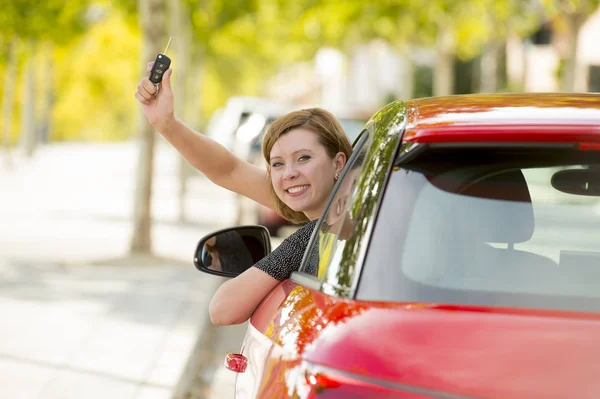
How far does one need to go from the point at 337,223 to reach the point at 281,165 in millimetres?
836

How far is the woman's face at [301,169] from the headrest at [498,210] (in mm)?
917

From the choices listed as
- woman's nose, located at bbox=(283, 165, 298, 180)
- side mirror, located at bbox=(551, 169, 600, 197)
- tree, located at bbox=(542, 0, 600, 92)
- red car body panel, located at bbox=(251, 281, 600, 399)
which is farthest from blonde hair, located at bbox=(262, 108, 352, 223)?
tree, located at bbox=(542, 0, 600, 92)

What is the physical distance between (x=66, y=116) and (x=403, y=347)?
84.3 meters

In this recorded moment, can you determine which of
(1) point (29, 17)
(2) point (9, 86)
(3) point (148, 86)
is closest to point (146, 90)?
(3) point (148, 86)

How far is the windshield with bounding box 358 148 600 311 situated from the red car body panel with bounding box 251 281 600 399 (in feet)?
0.21

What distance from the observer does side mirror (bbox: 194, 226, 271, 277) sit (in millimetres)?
3734

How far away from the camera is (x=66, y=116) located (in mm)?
84500

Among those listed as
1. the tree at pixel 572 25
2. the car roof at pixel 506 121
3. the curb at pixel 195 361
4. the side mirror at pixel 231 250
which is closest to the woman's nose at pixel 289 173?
the side mirror at pixel 231 250

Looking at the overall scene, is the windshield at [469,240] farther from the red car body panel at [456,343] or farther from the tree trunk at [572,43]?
the tree trunk at [572,43]

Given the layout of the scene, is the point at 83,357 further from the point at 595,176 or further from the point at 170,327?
the point at 595,176

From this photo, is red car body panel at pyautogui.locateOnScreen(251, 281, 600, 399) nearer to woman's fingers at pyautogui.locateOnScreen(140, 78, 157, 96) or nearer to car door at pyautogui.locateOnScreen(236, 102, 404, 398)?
car door at pyautogui.locateOnScreen(236, 102, 404, 398)

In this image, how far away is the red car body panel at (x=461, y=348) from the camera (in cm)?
206

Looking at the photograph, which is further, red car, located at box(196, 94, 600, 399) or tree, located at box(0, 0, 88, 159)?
tree, located at box(0, 0, 88, 159)

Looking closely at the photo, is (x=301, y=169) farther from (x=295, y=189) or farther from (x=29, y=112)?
(x=29, y=112)
